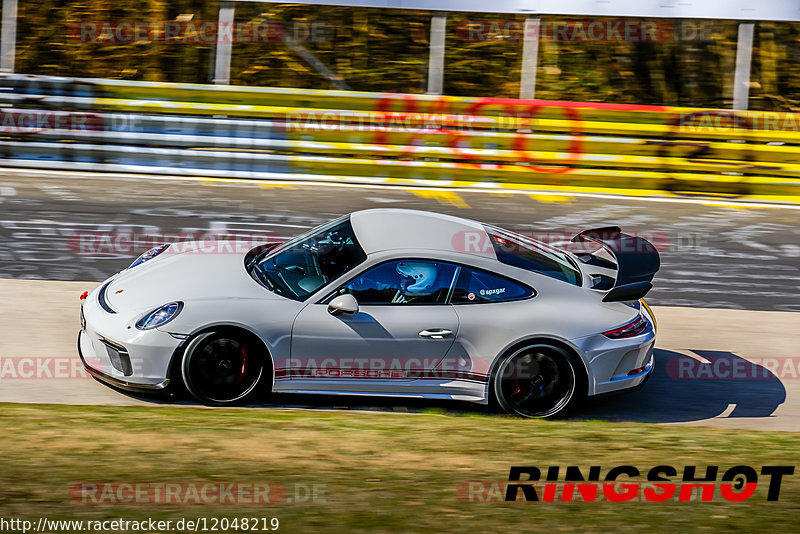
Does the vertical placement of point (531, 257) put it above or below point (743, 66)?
below

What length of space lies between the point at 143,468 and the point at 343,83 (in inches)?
425

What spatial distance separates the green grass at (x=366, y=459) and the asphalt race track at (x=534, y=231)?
66cm

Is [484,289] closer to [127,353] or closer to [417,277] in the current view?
[417,277]

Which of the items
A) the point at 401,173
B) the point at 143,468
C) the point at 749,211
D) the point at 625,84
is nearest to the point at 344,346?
the point at 143,468

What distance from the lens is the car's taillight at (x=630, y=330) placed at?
6195mm

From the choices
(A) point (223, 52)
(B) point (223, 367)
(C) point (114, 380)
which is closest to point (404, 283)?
(B) point (223, 367)

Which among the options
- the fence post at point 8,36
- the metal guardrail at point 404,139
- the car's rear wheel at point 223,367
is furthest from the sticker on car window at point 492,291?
the fence post at point 8,36

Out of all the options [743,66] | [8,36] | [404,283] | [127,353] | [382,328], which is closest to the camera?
[127,353]

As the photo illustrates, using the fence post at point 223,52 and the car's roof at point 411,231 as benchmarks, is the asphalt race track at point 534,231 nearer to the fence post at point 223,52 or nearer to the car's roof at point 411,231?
the car's roof at point 411,231

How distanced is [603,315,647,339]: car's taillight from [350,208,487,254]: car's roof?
117 cm

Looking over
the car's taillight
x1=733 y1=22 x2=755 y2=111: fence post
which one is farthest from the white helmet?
x1=733 y1=22 x2=755 y2=111: fence post

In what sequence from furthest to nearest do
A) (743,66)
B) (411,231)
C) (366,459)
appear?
(743,66) < (411,231) < (366,459)

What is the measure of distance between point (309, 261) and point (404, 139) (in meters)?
6.92

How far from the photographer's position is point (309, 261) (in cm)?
642
